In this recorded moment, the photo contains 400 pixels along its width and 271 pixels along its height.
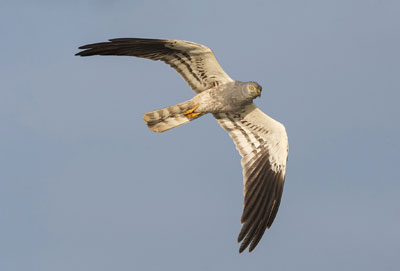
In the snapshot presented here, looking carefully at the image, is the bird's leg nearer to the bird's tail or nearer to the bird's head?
the bird's tail

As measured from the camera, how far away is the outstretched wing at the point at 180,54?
17500mm

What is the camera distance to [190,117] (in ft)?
62.9

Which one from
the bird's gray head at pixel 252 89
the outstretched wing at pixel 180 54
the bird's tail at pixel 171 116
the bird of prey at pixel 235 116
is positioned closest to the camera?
the outstretched wing at pixel 180 54

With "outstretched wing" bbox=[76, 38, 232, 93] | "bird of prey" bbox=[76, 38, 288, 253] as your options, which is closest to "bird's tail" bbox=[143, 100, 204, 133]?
"bird of prey" bbox=[76, 38, 288, 253]

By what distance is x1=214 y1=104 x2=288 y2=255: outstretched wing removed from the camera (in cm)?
1905

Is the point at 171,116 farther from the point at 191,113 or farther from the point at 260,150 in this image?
the point at 260,150

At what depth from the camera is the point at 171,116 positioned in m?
19.1

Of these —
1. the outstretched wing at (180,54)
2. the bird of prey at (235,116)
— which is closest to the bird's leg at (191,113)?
the bird of prey at (235,116)

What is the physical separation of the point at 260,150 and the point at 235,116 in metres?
1.17

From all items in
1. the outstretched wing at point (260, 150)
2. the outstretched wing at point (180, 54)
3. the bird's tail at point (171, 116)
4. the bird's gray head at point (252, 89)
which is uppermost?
the outstretched wing at point (180, 54)

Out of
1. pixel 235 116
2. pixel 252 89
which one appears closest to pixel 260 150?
pixel 235 116

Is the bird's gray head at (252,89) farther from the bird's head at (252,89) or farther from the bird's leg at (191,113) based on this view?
the bird's leg at (191,113)

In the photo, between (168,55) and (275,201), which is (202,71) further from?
(275,201)

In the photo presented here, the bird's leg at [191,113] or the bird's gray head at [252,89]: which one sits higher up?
the bird's gray head at [252,89]
